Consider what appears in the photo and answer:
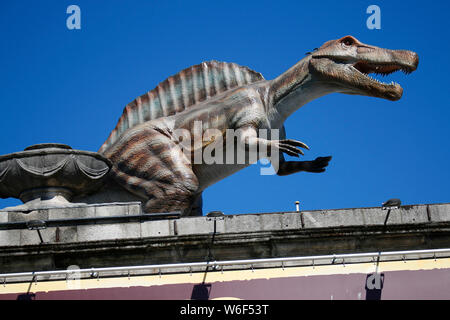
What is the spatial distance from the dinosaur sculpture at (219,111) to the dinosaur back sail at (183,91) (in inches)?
0.9

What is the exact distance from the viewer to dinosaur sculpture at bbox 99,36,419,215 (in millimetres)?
23094

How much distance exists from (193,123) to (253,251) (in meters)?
4.94

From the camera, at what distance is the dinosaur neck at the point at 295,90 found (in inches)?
947

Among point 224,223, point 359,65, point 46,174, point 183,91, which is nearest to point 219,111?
point 183,91

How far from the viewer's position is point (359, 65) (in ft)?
80.4

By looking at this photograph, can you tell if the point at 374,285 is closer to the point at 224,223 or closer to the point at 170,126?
the point at 224,223

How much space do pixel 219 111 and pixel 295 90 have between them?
69.9 inches

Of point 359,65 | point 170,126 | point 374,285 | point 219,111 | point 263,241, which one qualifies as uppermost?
point 359,65

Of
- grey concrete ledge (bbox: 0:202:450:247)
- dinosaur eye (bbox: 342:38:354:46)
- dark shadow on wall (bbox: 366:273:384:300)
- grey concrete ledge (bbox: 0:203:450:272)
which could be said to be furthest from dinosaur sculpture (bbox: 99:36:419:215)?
dark shadow on wall (bbox: 366:273:384:300)

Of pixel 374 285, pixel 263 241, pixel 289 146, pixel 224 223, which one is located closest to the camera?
pixel 374 285

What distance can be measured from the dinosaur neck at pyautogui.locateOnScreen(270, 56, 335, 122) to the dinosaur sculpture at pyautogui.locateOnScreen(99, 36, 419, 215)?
22mm

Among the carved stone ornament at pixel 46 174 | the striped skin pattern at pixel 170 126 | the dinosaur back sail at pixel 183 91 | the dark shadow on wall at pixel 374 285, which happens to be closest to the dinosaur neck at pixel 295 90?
the striped skin pattern at pixel 170 126

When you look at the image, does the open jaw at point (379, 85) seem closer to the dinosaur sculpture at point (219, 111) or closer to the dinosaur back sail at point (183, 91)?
the dinosaur sculpture at point (219, 111)
